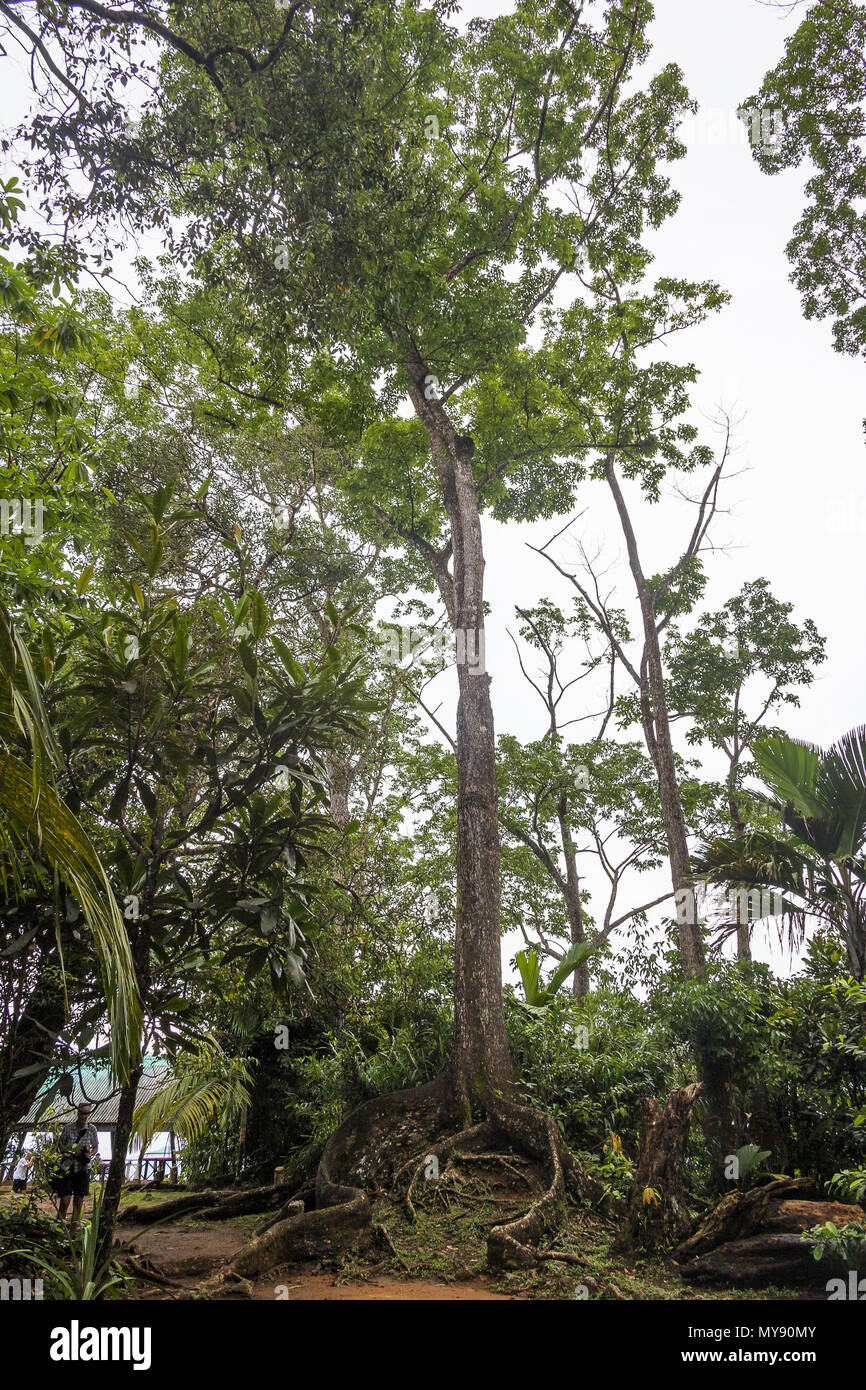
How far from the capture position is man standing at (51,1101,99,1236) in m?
6.29

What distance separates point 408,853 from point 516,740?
6551mm

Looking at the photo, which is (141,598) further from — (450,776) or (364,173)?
(450,776)

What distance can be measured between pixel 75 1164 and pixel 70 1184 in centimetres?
18

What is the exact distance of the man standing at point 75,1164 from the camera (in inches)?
248

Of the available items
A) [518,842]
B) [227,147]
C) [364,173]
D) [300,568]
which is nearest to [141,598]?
[364,173]

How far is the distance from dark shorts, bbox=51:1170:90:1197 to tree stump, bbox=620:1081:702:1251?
14.8 feet

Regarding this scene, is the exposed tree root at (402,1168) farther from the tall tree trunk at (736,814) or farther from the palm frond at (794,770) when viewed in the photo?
the tall tree trunk at (736,814)

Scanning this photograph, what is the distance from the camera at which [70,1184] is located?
6.51 meters

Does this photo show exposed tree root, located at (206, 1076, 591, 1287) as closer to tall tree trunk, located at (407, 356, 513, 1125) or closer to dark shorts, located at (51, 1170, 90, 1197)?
tall tree trunk, located at (407, 356, 513, 1125)

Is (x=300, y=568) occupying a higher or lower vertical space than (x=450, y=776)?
higher

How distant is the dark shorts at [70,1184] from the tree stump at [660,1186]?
14.8 feet

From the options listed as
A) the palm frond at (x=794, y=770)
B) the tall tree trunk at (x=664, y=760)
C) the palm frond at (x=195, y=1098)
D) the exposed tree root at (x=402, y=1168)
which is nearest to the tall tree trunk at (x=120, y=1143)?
the exposed tree root at (x=402, y=1168)

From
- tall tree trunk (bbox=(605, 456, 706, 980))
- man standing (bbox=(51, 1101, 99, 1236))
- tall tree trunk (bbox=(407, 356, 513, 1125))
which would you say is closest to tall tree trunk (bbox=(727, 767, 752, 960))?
tall tree trunk (bbox=(605, 456, 706, 980))

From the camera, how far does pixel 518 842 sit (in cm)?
1850
